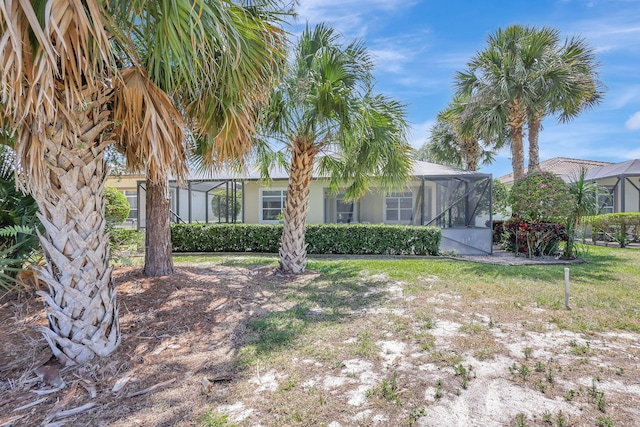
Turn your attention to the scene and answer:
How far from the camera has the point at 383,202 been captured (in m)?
17.7

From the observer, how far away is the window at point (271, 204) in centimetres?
1664

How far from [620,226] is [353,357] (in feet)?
53.1

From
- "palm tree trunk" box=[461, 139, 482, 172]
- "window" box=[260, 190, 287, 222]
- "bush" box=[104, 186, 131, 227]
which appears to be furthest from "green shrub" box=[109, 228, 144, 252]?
"palm tree trunk" box=[461, 139, 482, 172]

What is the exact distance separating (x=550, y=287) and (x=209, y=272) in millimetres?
7365

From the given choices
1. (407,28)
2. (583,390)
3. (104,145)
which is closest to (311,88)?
(104,145)

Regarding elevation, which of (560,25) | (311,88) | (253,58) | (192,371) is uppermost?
(560,25)

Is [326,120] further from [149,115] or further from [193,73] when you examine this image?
[149,115]

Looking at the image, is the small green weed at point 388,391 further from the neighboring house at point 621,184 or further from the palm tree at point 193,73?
the neighboring house at point 621,184

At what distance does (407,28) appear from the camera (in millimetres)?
9164

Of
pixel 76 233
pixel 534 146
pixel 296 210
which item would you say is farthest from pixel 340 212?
pixel 76 233

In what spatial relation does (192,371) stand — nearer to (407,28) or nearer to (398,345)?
(398,345)

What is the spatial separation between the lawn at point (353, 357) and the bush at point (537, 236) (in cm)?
404

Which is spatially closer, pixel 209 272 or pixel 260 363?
pixel 260 363

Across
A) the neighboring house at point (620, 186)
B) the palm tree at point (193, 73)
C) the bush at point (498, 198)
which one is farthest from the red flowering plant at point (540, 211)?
the palm tree at point (193, 73)
